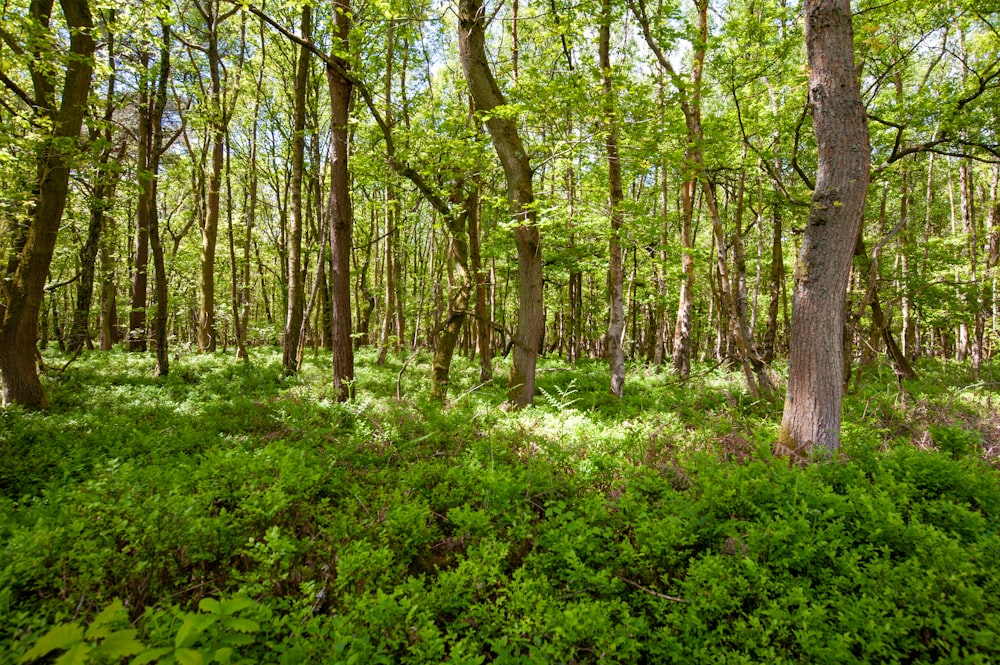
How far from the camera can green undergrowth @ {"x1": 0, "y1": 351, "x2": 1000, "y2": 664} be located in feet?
8.54

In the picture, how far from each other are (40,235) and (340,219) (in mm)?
5032

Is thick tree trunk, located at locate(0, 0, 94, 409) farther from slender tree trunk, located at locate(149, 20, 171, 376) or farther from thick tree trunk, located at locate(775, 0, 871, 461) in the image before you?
thick tree trunk, located at locate(775, 0, 871, 461)

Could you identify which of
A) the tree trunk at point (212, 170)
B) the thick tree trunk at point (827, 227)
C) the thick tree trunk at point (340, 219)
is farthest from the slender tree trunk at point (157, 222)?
the thick tree trunk at point (827, 227)

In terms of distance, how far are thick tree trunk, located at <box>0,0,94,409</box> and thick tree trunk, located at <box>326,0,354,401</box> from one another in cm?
399

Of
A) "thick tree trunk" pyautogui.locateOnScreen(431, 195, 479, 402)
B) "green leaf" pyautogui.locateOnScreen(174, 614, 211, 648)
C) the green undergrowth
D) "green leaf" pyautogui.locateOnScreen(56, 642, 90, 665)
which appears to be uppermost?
"thick tree trunk" pyautogui.locateOnScreen(431, 195, 479, 402)

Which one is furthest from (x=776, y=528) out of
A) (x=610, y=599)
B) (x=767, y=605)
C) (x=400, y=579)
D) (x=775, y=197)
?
(x=775, y=197)

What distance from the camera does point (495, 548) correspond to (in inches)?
138

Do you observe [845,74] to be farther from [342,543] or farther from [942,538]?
[342,543]

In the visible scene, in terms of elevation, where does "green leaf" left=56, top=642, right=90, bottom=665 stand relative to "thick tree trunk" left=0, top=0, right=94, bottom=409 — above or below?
below

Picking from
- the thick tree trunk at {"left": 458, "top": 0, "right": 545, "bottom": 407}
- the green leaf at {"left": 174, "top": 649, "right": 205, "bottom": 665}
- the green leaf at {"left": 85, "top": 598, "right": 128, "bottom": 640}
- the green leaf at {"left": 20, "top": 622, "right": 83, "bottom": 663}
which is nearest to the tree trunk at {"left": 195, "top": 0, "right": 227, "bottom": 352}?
the thick tree trunk at {"left": 458, "top": 0, "right": 545, "bottom": 407}

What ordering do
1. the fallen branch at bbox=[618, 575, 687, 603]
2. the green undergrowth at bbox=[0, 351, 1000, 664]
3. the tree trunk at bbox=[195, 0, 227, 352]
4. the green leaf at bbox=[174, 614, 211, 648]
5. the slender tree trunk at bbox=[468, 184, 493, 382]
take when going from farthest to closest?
the tree trunk at bbox=[195, 0, 227, 352] < the slender tree trunk at bbox=[468, 184, 493, 382] < the fallen branch at bbox=[618, 575, 687, 603] < the green undergrowth at bbox=[0, 351, 1000, 664] < the green leaf at bbox=[174, 614, 211, 648]

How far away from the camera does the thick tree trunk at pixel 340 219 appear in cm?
880

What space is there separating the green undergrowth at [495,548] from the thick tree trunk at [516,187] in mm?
1817

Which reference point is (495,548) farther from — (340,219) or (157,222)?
(157,222)
